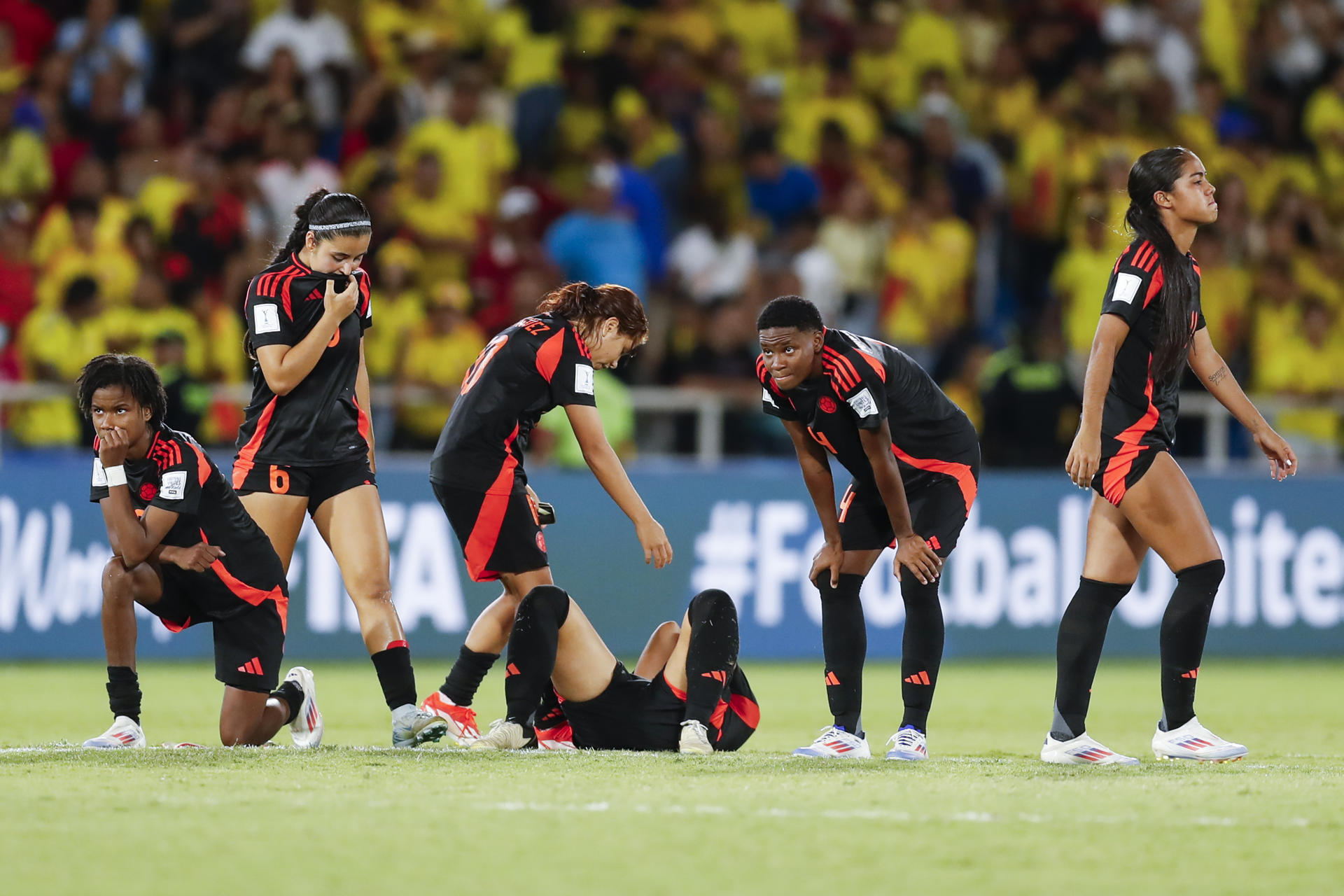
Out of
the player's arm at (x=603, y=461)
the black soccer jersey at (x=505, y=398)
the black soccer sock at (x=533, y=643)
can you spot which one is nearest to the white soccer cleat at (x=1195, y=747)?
the player's arm at (x=603, y=461)

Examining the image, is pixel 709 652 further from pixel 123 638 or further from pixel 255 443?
pixel 123 638

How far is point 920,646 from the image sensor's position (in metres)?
A: 6.77

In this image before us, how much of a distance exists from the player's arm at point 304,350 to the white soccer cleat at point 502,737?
1.52m

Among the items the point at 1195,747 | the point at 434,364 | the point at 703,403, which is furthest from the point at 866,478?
the point at 434,364

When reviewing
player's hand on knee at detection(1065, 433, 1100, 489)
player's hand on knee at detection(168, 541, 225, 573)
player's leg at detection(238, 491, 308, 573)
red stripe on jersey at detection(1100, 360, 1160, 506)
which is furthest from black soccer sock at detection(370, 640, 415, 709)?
red stripe on jersey at detection(1100, 360, 1160, 506)

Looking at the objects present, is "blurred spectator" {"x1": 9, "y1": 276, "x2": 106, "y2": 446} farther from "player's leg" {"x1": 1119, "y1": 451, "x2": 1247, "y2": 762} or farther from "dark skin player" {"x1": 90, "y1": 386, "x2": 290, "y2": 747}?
"player's leg" {"x1": 1119, "y1": 451, "x2": 1247, "y2": 762}

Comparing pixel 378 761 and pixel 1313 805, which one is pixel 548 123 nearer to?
pixel 378 761

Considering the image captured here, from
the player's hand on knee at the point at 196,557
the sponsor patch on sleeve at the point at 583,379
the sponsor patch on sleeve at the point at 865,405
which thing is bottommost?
the player's hand on knee at the point at 196,557

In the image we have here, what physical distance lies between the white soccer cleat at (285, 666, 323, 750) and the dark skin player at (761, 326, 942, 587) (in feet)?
6.62

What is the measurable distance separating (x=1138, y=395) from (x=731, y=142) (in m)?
8.92

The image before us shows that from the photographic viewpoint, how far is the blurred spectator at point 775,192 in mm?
14617

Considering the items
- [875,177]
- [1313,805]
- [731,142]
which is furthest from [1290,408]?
[1313,805]

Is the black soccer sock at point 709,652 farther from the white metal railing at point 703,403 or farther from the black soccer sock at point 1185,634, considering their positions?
the white metal railing at point 703,403

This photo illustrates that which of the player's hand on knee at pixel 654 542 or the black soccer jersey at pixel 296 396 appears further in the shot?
the black soccer jersey at pixel 296 396
